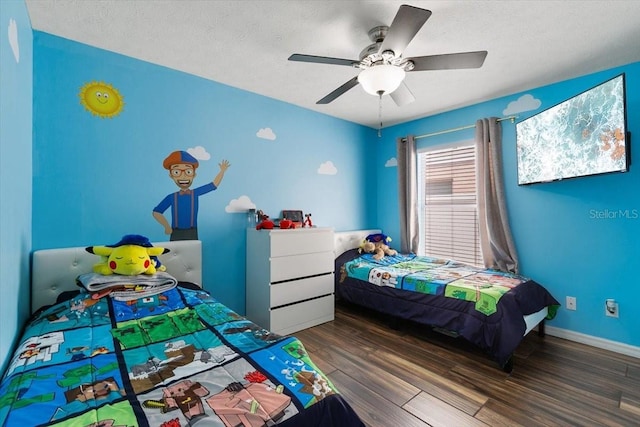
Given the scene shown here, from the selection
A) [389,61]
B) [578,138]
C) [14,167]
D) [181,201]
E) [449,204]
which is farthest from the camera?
[449,204]

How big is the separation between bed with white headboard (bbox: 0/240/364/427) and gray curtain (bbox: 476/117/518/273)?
2.56 meters

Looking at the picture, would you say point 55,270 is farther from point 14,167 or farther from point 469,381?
point 469,381

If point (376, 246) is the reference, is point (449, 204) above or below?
above

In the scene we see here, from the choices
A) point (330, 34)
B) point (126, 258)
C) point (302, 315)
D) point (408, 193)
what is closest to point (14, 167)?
point (126, 258)

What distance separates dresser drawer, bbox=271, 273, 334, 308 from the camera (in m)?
2.65

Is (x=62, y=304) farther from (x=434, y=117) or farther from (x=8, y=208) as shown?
(x=434, y=117)

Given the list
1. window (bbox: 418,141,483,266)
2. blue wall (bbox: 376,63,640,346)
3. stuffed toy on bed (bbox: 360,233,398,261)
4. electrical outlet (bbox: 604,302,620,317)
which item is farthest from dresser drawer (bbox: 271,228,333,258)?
electrical outlet (bbox: 604,302,620,317)

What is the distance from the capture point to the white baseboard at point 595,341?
7.60 feet

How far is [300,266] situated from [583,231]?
2628 millimetres

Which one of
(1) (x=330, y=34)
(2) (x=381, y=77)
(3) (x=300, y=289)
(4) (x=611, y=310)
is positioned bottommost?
(4) (x=611, y=310)

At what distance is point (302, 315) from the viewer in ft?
9.29

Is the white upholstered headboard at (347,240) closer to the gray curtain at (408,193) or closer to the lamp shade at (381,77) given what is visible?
the gray curtain at (408,193)

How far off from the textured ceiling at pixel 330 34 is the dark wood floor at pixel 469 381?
7.84ft

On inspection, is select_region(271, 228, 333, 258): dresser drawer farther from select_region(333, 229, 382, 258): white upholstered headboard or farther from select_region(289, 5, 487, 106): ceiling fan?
select_region(289, 5, 487, 106): ceiling fan
